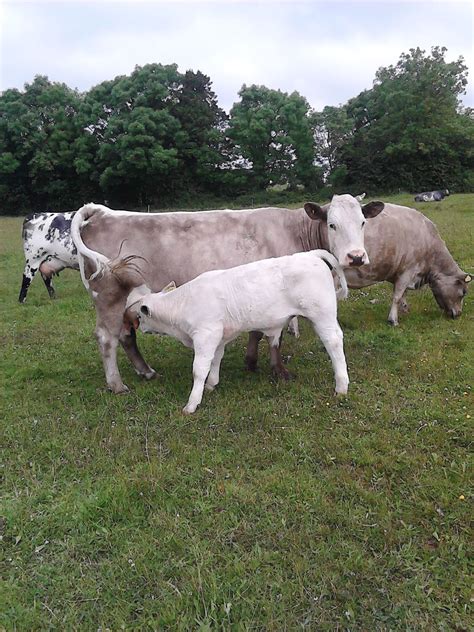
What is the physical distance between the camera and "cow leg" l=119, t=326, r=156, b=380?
6.62 meters

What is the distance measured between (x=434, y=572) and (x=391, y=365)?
3.61 metres

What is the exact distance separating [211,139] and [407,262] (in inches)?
1680

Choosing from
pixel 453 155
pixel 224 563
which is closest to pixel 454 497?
pixel 224 563

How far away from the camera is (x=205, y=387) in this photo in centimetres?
603

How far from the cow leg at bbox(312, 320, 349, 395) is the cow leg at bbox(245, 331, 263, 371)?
50.3 inches

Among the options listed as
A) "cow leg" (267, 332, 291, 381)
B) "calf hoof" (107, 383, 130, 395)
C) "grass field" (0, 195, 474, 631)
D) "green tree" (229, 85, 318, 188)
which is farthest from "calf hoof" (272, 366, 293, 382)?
"green tree" (229, 85, 318, 188)

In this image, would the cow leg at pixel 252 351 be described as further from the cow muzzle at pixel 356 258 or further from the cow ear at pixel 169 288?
the cow muzzle at pixel 356 258

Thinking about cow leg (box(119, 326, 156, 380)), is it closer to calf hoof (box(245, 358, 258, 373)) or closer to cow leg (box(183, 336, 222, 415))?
calf hoof (box(245, 358, 258, 373))

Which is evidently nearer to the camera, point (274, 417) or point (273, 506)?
point (273, 506)

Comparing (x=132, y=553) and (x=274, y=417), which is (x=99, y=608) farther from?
(x=274, y=417)

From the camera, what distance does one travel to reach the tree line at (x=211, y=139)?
44719 millimetres

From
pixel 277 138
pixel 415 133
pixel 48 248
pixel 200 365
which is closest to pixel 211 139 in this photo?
pixel 277 138

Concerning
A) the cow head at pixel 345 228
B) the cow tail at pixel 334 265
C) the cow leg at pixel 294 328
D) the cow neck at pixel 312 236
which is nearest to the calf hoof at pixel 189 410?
the cow tail at pixel 334 265

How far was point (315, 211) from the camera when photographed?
6.39 metres
